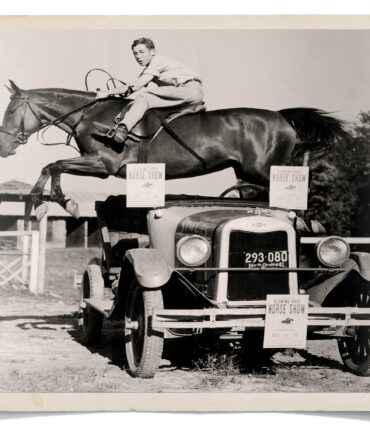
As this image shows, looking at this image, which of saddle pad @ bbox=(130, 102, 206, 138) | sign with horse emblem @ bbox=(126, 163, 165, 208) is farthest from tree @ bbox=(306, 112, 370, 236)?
sign with horse emblem @ bbox=(126, 163, 165, 208)

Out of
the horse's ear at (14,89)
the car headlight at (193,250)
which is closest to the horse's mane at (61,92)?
the horse's ear at (14,89)

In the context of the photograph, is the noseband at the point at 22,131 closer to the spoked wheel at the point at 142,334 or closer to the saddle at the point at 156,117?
the saddle at the point at 156,117

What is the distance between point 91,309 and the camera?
6676mm

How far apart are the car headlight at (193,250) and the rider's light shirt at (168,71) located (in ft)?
6.05

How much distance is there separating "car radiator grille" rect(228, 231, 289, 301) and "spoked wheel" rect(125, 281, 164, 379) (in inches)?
23.9

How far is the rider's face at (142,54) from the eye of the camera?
621 centimetres

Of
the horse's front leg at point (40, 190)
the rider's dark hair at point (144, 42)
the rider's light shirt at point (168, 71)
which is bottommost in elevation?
the horse's front leg at point (40, 190)

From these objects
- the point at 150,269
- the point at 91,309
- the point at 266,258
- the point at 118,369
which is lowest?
the point at 118,369

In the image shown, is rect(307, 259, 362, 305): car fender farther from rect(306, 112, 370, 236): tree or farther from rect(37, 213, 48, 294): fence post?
rect(37, 213, 48, 294): fence post

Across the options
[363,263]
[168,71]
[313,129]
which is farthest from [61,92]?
[363,263]

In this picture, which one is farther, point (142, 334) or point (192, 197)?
point (192, 197)

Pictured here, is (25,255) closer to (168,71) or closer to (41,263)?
(41,263)

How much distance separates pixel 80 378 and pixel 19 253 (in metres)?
2.33

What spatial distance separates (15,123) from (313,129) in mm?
2855
